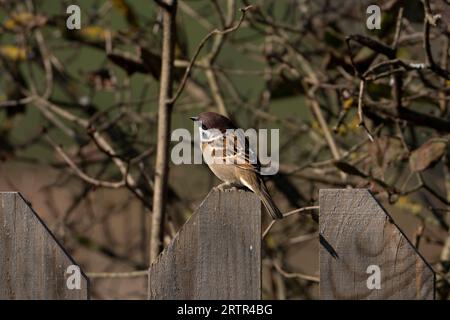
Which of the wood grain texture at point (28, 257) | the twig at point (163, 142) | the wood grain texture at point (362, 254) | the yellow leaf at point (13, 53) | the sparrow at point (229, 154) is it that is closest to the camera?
the wood grain texture at point (362, 254)

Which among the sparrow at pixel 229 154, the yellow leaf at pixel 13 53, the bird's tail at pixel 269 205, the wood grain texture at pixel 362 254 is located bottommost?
the wood grain texture at pixel 362 254

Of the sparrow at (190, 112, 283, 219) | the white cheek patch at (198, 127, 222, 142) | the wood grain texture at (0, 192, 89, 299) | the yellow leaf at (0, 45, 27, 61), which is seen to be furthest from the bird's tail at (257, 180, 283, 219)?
the yellow leaf at (0, 45, 27, 61)

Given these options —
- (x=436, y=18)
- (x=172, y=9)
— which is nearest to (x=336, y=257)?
(x=436, y=18)

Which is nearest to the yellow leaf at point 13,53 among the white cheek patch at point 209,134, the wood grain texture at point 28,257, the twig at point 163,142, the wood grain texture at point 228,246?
the white cheek patch at point 209,134

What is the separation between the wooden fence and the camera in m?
2.43

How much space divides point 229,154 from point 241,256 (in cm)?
150

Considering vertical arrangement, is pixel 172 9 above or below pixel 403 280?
above

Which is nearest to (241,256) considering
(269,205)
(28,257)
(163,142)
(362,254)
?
(362,254)

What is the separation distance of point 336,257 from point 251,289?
258 millimetres

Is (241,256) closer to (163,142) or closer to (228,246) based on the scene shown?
(228,246)

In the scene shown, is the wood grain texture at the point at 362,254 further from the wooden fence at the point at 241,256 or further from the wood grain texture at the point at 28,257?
the wood grain texture at the point at 28,257

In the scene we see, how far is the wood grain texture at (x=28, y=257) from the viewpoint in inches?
100
